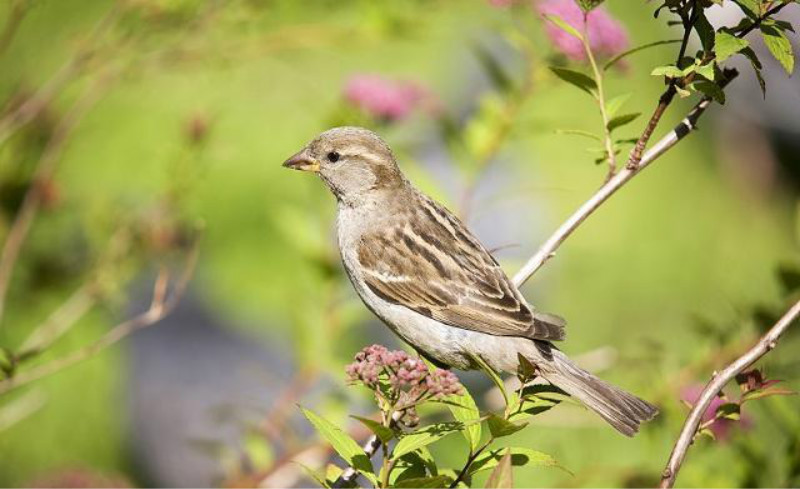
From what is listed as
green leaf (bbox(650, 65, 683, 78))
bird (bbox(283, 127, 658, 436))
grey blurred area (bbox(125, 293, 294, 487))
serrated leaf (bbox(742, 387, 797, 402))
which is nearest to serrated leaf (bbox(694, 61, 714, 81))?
green leaf (bbox(650, 65, 683, 78))

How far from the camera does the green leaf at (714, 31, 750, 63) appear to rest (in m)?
1.28

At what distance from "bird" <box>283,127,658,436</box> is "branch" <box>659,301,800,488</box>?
0.69 meters

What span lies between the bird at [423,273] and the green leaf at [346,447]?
2.41ft

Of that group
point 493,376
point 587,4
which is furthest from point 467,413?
point 587,4

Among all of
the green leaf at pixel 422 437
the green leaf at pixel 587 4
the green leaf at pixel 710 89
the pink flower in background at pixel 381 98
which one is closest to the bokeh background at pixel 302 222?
the pink flower in background at pixel 381 98

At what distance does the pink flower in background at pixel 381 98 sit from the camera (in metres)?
2.48

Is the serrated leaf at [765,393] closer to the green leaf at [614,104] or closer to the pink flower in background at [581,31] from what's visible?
the green leaf at [614,104]

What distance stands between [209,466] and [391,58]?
212cm

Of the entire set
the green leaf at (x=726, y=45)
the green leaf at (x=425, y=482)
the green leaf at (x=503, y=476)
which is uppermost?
the green leaf at (x=726, y=45)

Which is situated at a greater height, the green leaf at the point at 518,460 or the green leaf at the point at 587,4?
the green leaf at the point at 587,4

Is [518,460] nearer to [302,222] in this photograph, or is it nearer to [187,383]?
[302,222]

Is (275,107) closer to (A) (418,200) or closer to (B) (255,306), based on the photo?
(B) (255,306)

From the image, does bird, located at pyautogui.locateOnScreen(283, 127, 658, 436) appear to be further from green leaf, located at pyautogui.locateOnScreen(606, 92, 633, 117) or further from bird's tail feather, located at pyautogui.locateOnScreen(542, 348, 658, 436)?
green leaf, located at pyautogui.locateOnScreen(606, 92, 633, 117)

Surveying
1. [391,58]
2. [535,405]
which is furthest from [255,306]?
[535,405]
